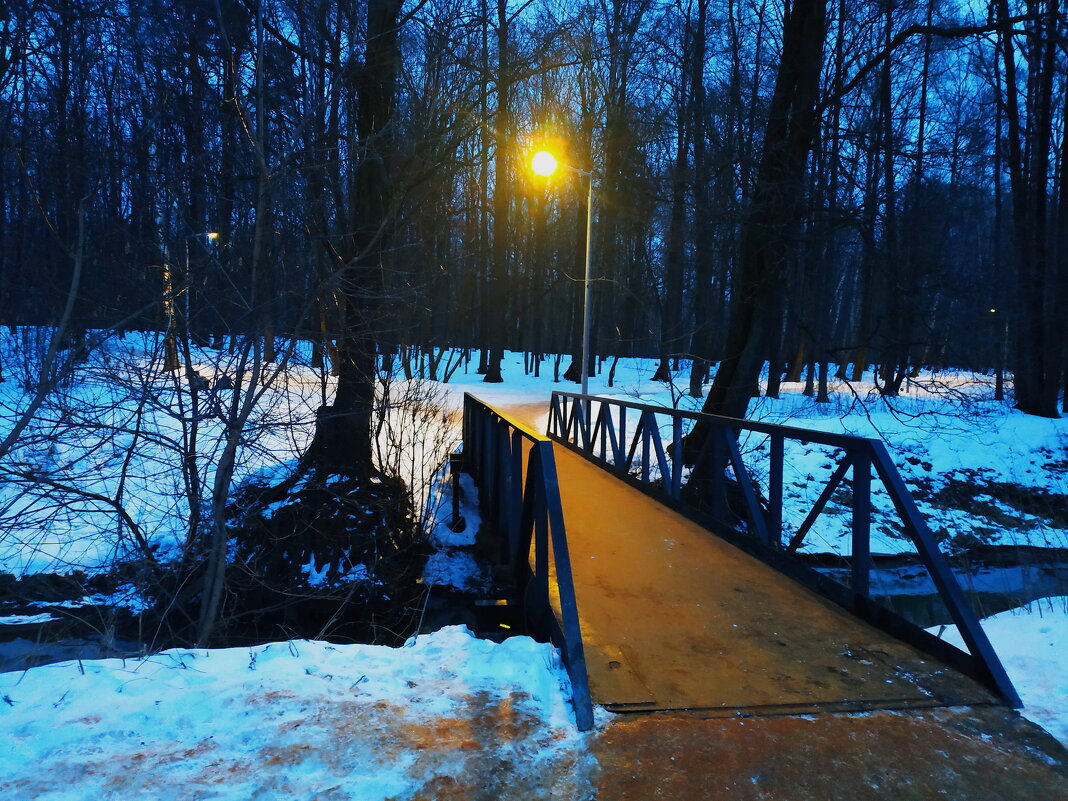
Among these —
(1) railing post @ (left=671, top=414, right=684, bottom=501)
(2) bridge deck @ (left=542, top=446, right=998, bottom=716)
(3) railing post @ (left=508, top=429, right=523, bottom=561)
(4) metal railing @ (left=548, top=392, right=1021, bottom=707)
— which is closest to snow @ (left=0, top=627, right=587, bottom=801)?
(2) bridge deck @ (left=542, top=446, right=998, bottom=716)

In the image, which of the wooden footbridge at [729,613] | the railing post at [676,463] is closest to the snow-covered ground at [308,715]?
the wooden footbridge at [729,613]

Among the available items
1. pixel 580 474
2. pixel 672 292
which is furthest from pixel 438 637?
pixel 672 292

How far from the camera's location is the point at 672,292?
1062 inches

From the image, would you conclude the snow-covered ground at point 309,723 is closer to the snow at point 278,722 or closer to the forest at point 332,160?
the snow at point 278,722

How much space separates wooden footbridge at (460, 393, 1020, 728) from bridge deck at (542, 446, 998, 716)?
0.4 inches

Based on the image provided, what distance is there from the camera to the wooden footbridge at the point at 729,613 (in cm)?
313

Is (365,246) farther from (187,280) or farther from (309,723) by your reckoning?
(309,723)

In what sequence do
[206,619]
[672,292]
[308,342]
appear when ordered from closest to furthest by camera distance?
[206,619] → [308,342] → [672,292]

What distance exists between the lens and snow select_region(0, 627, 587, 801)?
236 cm

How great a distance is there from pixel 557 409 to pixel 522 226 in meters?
27.4

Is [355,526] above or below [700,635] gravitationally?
below

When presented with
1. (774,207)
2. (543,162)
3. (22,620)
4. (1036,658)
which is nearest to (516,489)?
(1036,658)

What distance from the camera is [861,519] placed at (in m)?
4.12

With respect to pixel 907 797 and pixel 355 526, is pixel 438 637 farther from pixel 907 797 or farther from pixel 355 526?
pixel 355 526
